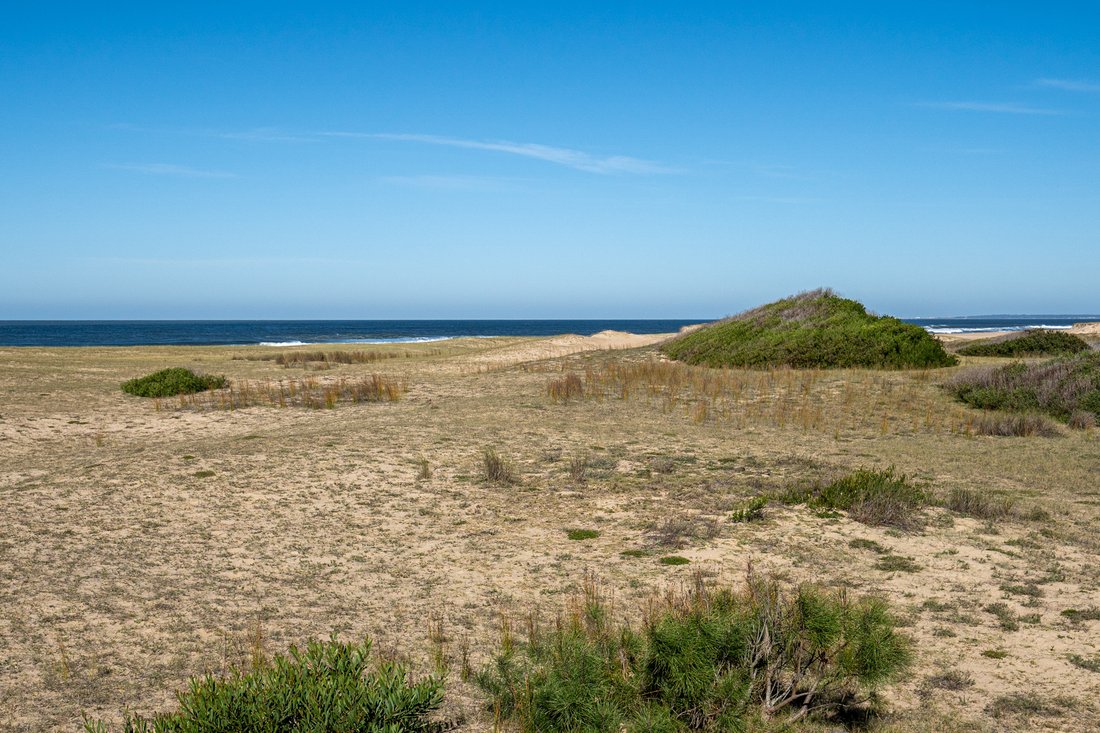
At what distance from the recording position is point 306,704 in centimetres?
380

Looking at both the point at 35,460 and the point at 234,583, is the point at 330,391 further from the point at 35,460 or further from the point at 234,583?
the point at 234,583

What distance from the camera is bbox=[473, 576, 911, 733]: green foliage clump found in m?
4.25

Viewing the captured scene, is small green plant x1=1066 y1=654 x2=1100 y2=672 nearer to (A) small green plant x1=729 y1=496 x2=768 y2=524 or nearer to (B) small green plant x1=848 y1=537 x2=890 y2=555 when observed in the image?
(B) small green plant x1=848 y1=537 x2=890 y2=555

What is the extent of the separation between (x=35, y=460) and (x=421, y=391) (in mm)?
9572

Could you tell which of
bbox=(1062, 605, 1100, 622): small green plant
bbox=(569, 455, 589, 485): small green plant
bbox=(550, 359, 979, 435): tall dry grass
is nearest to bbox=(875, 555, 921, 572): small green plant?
bbox=(1062, 605, 1100, 622): small green plant

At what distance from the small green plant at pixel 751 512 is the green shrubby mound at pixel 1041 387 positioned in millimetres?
9087

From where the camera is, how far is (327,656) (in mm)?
4152

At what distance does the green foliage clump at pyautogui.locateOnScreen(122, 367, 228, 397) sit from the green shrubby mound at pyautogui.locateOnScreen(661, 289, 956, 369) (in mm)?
14304

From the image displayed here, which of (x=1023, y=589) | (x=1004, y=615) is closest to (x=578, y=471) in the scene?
(x=1023, y=589)

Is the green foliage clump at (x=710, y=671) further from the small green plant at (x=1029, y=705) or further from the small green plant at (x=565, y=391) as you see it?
the small green plant at (x=565, y=391)

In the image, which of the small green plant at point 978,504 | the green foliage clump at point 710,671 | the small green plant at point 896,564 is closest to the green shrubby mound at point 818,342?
the small green plant at point 978,504

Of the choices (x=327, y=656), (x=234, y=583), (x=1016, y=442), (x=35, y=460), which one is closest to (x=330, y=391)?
(x=35, y=460)

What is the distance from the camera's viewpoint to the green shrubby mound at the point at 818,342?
22.3m

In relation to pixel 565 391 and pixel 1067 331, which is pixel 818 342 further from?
pixel 1067 331
